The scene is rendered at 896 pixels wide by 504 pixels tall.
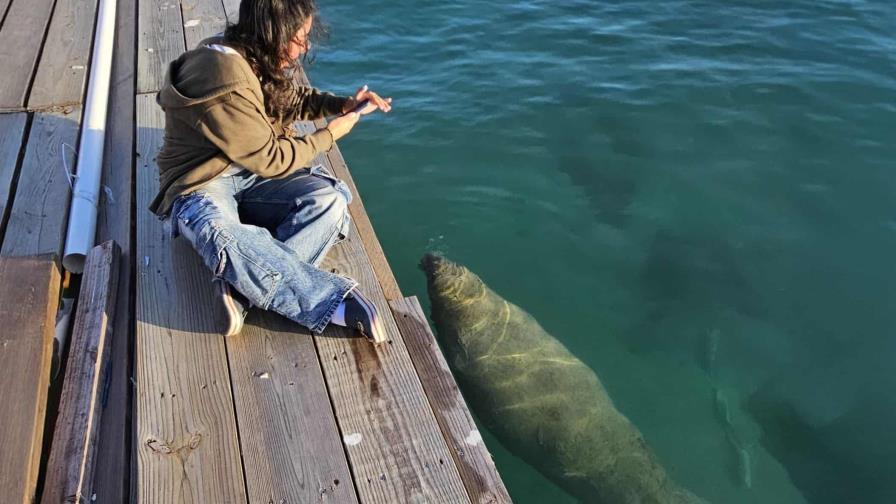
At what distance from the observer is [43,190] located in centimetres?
436

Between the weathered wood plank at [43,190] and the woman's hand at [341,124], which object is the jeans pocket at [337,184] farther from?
the weathered wood plank at [43,190]

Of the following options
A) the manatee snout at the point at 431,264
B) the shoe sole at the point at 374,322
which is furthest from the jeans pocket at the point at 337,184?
the manatee snout at the point at 431,264

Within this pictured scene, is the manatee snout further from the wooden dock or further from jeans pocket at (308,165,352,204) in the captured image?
jeans pocket at (308,165,352,204)

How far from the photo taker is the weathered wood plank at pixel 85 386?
9.18 feet

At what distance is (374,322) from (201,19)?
4436 millimetres

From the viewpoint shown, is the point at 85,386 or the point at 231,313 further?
the point at 231,313

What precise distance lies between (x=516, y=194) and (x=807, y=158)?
8.74ft

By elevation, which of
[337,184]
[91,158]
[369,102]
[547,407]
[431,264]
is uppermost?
[369,102]

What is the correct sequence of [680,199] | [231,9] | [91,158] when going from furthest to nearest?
[231,9]
[680,199]
[91,158]

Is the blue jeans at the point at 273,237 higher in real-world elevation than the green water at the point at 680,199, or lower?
Result: higher

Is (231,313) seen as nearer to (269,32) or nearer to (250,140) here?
(250,140)

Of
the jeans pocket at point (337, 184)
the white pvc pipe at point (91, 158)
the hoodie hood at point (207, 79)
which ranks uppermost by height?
the hoodie hood at point (207, 79)

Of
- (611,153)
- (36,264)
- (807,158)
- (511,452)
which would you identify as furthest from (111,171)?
(807,158)

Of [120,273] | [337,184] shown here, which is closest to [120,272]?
[120,273]
